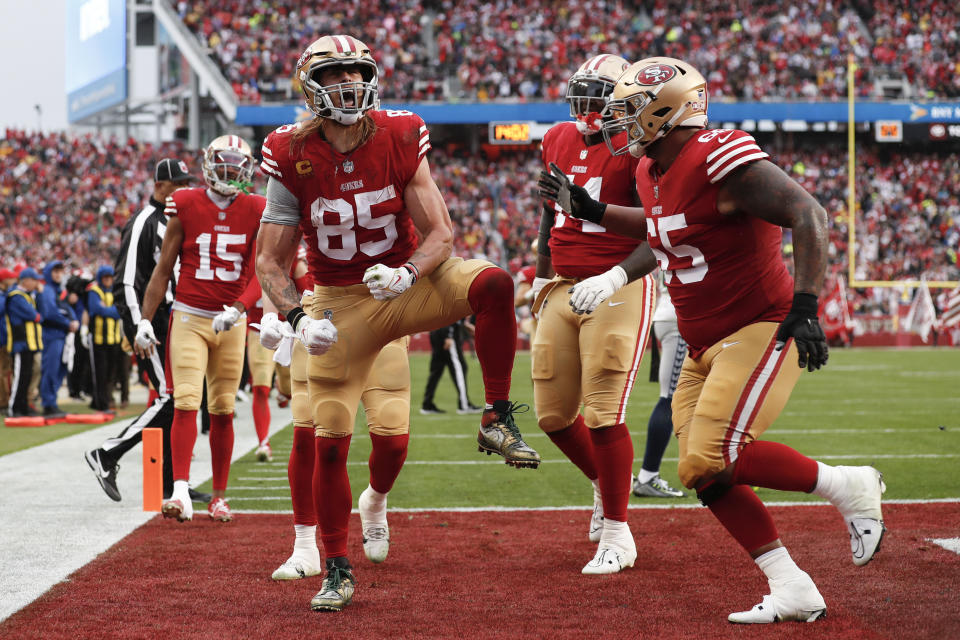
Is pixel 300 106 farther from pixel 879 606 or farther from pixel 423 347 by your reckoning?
pixel 879 606

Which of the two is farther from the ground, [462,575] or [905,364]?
[462,575]

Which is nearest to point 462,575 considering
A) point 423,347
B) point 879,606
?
point 879,606

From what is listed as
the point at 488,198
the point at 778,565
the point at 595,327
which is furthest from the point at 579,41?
the point at 778,565

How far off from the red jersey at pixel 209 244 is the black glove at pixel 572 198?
2355mm

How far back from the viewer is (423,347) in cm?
2670

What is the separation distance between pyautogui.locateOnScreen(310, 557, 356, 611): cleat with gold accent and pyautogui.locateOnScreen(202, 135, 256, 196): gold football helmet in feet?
8.71

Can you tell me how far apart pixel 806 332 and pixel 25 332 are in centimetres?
1089

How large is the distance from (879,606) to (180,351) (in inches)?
151

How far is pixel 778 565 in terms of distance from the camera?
142 inches

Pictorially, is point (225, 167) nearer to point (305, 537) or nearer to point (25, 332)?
point (305, 537)

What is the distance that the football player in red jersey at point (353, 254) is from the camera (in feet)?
13.1

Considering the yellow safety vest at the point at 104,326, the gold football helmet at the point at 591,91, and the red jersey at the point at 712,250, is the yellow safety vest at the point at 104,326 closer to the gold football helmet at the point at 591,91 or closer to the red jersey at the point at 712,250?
the gold football helmet at the point at 591,91

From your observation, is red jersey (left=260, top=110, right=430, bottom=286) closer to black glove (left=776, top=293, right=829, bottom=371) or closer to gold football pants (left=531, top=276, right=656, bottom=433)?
gold football pants (left=531, top=276, right=656, bottom=433)

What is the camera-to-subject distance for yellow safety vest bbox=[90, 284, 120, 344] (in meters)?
12.8
